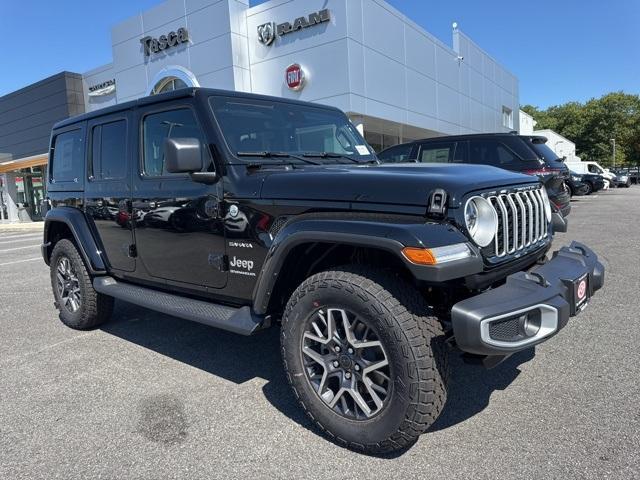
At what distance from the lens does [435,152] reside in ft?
28.2

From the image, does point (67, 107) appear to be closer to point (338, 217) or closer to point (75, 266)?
point (75, 266)

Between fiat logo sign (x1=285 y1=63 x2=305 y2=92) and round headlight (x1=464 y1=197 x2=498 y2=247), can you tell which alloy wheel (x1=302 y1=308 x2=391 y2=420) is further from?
fiat logo sign (x1=285 y1=63 x2=305 y2=92)

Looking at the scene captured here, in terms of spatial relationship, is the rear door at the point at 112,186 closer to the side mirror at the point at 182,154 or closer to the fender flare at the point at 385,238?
the side mirror at the point at 182,154

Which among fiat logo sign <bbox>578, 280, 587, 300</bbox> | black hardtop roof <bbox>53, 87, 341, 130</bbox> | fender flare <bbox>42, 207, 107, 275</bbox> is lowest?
fiat logo sign <bbox>578, 280, 587, 300</bbox>

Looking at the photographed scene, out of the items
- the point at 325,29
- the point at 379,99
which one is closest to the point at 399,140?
the point at 379,99

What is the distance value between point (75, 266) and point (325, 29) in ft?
45.9

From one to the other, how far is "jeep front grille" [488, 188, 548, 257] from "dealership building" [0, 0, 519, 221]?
13733 millimetres

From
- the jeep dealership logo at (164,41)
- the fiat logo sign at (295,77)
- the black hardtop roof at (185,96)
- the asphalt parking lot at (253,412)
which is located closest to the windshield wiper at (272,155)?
the black hardtop roof at (185,96)

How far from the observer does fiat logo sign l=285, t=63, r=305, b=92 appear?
16719 mm

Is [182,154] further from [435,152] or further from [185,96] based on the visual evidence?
[435,152]

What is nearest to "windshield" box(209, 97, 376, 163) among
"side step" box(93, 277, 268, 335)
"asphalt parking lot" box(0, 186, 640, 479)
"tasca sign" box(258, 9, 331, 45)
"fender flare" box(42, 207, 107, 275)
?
"side step" box(93, 277, 268, 335)

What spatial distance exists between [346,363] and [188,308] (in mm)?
1338

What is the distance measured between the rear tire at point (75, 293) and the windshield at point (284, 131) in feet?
7.42

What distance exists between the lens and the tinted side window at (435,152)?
8414mm
